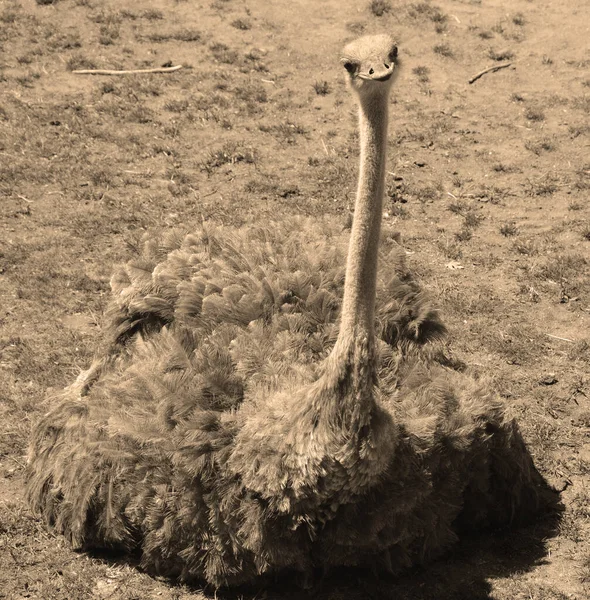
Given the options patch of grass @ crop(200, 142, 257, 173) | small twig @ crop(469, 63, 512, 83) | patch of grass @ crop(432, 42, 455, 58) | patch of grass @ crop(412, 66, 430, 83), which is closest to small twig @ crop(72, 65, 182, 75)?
patch of grass @ crop(200, 142, 257, 173)

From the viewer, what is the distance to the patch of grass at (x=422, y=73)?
1175 centimetres

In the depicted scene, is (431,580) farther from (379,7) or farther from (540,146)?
(379,7)

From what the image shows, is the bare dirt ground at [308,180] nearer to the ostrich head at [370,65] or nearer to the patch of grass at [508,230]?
the patch of grass at [508,230]

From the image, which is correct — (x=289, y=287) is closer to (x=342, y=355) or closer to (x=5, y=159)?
(x=342, y=355)

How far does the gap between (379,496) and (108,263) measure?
4.33 m

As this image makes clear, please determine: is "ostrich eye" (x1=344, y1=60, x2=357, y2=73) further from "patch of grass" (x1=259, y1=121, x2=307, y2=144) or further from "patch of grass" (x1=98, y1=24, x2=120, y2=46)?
"patch of grass" (x1=98, y1=24, x2=120, y2=46)

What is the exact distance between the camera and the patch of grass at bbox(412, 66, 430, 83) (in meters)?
11.8

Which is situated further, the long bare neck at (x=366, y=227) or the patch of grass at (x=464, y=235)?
the patch of grass at (x=464, y=235)

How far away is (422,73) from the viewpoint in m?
11.9

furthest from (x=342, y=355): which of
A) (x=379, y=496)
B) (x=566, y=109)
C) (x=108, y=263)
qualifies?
(x=566, y=109)

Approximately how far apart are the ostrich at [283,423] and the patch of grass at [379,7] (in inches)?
288

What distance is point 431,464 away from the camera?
17.1 ft

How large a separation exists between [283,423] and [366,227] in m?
1.01

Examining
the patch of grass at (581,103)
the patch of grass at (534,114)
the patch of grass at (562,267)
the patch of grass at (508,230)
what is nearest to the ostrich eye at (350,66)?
the patch of grass at (562,267)
